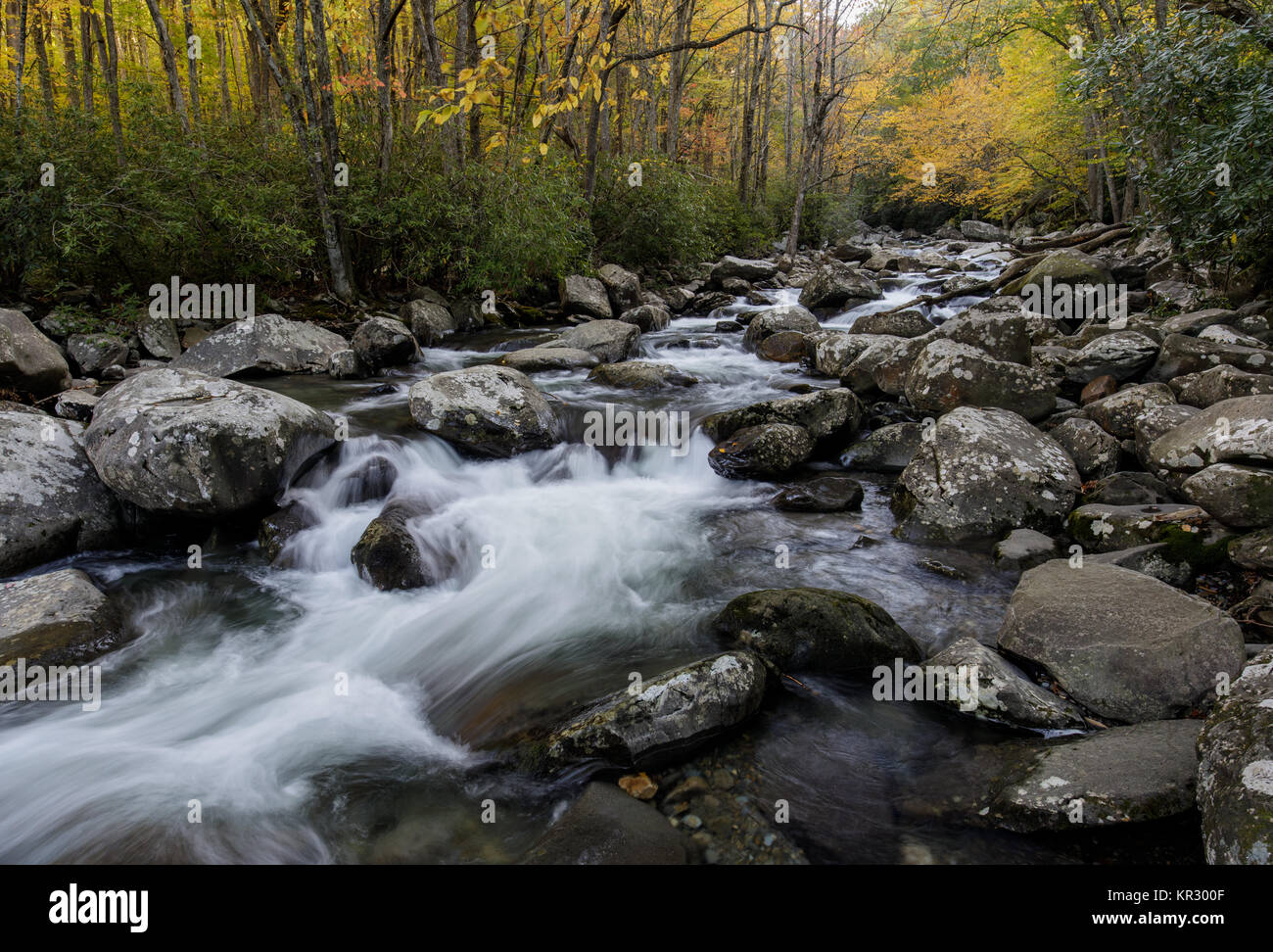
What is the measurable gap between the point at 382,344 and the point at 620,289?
6809mm

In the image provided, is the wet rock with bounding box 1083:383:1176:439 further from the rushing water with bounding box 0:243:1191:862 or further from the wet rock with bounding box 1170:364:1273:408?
the rushing water with bounding box 0:243:1191:862

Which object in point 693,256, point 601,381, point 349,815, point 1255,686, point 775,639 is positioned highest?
point 693,256

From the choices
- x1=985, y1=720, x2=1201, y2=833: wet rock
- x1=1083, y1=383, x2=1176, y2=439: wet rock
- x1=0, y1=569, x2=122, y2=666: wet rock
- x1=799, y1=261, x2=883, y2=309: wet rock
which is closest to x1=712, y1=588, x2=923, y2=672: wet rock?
x1=985, y1=720, x2=1201, y2=833: wet rock

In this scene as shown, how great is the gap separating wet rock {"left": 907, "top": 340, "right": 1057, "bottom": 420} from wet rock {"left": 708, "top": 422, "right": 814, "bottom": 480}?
1570 mm

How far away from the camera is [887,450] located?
768cm

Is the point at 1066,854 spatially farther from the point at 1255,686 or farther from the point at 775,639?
the point at 775,639

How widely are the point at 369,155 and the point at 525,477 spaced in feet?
26.5

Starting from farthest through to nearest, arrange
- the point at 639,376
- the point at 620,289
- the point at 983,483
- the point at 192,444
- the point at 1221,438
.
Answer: the point at 620,289 → the point at 639,376 → the point at 983,483 → the point at 192,444 → the point at 1221,438

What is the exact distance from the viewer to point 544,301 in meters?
14.6

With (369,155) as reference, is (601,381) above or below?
below

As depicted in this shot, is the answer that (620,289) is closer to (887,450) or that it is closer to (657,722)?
(887,450)

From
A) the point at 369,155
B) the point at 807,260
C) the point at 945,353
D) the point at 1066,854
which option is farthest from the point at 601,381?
the point at 807,260

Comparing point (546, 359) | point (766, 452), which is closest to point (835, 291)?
point (546, 359)

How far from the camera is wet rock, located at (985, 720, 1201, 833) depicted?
9.39 feet
